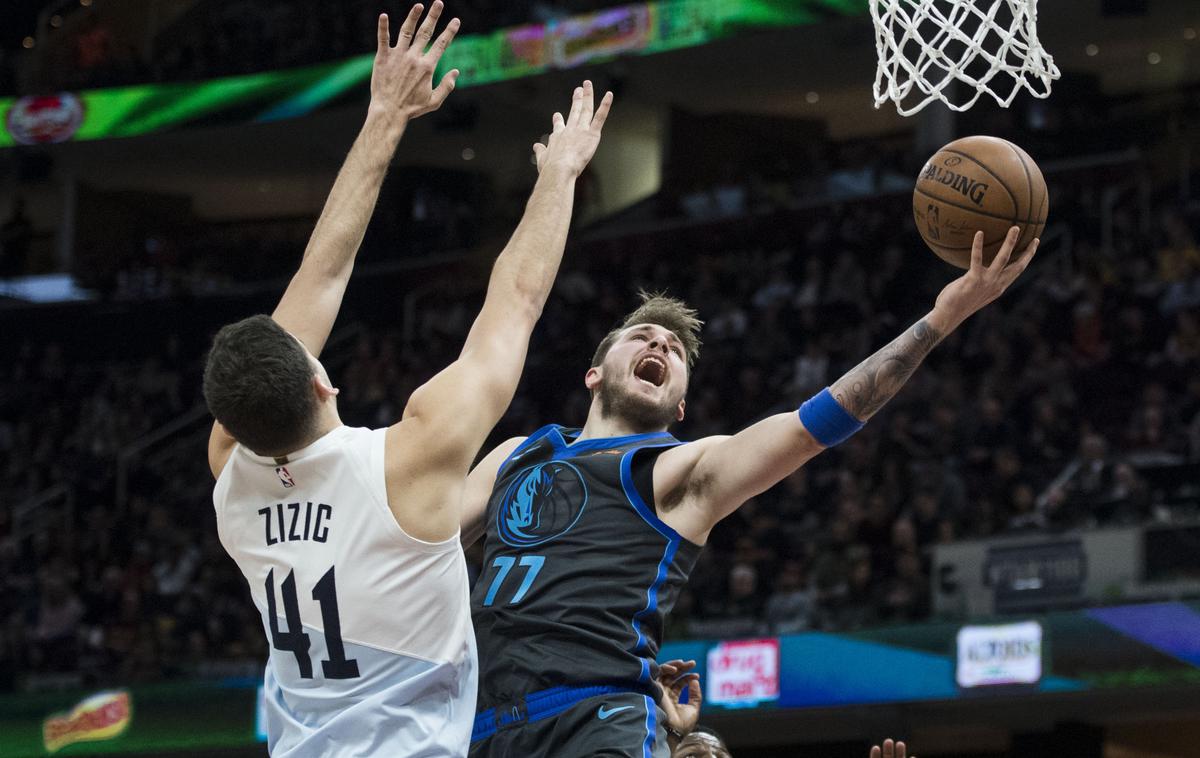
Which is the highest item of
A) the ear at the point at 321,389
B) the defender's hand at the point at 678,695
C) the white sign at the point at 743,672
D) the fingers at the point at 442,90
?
the fingers at the point at 442,90

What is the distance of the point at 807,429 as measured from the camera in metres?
3.99

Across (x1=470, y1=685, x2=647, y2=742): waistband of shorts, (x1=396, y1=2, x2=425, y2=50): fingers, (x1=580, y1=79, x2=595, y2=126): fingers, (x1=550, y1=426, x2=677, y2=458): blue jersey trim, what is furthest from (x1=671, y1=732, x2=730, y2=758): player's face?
(x1=396, y1=2, x2=425, y2=50): fingers

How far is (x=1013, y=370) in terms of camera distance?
14086mm

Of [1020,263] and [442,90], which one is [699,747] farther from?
[442,90]

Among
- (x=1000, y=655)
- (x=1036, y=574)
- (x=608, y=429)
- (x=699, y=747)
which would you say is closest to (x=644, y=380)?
(x=608, y=429)

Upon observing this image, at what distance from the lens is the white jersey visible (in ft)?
10.0

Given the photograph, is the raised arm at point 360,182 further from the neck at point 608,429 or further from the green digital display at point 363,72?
the green digital display at point 363,72

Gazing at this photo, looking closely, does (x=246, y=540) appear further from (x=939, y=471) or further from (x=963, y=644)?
(x=939, y=471)

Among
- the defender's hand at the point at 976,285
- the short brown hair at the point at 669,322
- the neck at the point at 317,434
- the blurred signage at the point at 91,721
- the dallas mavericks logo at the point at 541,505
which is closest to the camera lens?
the neck at the point at 317,434

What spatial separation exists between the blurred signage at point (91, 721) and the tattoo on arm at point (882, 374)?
34.0 ft

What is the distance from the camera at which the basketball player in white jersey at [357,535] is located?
3.03 m

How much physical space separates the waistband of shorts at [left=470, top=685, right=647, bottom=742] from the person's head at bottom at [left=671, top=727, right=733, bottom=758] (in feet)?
1.19

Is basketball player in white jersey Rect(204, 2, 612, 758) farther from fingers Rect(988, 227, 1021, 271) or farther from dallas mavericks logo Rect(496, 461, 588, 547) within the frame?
fingers Rect(988, 227, 1021, 271)

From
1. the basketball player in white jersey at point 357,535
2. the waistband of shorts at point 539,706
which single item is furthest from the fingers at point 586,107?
the waistband of shorts at point 539,706
